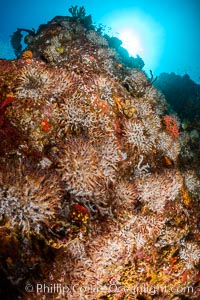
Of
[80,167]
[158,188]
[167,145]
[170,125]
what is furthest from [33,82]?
[170,125]

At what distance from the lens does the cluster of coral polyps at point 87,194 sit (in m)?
4.27

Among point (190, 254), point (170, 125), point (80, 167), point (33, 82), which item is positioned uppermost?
point (170, 125)

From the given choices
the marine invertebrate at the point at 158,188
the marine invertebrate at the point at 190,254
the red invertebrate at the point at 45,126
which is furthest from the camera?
the marine invertebrate at the point at 190,254

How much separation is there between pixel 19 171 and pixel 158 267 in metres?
4.24

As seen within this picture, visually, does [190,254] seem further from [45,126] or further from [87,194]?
[45,126]

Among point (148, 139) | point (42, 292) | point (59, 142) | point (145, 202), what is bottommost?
point (42, 292)

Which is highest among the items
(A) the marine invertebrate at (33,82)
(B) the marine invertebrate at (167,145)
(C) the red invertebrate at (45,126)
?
(A) the marine invertebrate at (33,82)

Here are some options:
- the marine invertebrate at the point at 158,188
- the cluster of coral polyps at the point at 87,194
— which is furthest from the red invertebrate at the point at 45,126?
the marine invertebrate at the point at 158,188

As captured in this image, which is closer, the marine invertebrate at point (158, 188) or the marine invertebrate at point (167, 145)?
the marine invertebrate at point (158, 188)

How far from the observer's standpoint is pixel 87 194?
16.0 feet

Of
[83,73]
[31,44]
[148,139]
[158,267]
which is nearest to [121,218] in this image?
[158,267]

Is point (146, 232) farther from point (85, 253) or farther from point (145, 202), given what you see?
point (85, 253)

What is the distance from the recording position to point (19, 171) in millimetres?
3994

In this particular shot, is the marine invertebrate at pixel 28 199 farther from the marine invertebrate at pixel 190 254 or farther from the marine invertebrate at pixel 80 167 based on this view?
the marine invertebrate at pixel 190 254
